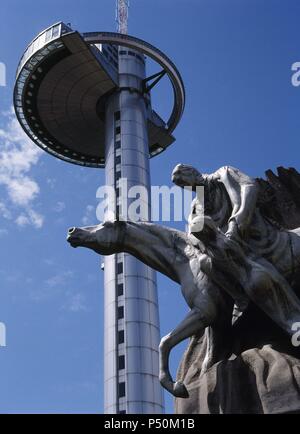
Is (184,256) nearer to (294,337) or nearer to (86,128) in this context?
(294,337)

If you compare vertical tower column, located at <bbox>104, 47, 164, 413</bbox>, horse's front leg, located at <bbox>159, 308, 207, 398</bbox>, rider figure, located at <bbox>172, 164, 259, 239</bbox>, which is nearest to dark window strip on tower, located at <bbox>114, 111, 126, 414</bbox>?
vertical tower column, located at <bbox>104, 47, 164, 413</bbox>

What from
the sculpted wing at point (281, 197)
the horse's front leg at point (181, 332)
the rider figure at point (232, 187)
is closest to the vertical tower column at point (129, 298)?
the sculpted wing at point (281, 197)

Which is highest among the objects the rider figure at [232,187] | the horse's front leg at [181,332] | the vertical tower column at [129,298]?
the vertical tower column at [129,298]

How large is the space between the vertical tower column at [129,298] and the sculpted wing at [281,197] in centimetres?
2555

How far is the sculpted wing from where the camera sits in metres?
8.12

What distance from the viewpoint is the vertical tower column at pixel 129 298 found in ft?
131

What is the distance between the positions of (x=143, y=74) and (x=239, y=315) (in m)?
51.4

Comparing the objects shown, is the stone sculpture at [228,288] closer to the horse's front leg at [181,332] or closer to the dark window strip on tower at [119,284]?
the horse's front leg at [181,332]

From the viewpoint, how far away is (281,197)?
28.2 feet

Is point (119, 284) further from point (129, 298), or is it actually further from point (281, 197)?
point (281, 197)

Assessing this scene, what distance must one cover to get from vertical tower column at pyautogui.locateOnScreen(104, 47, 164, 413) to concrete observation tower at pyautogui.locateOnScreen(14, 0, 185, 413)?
67 mm

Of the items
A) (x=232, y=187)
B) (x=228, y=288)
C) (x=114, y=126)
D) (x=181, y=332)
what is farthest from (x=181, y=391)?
(x=114, y=126)

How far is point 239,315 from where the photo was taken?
703cm

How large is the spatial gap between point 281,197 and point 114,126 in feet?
150
